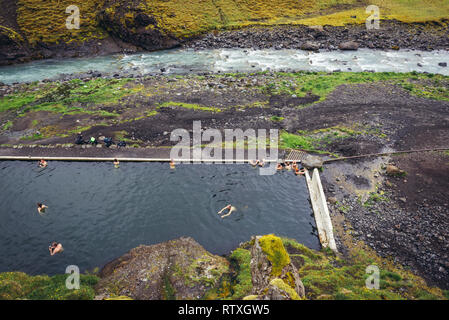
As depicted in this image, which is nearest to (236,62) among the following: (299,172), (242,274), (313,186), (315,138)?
(315,138)

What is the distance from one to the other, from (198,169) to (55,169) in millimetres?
13834

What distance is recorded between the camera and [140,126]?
3047 centimetres

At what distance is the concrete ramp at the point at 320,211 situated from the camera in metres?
18.3

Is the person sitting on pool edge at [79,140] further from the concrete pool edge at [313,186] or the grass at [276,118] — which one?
the grass at [276,118]

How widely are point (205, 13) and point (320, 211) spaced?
65.7 m

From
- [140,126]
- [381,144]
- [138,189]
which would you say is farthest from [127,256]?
[381,144]

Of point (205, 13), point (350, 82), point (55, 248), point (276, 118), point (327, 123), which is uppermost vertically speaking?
point (205, 13)

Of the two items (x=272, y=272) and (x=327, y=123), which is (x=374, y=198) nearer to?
(x=327, y=123)

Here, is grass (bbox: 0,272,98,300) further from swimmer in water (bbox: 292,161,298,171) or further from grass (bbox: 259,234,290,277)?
swimmer in water (bbox: 292,161,298,171)

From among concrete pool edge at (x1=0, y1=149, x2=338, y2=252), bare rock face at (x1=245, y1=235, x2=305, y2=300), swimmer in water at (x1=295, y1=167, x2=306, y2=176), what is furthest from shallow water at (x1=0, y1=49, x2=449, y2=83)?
bare rock face at (x1=245, y1=235, x2=305, y2=300)

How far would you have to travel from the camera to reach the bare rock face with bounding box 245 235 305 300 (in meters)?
12.2

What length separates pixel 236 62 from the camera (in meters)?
51.2

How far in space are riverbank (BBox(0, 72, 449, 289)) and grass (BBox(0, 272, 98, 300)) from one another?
13656 millimetres
